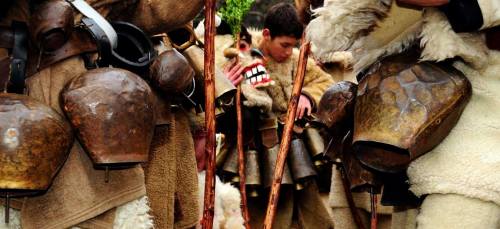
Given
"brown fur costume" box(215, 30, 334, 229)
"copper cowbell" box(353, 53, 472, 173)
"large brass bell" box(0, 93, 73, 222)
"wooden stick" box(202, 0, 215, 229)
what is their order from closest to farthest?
1. "large brass bell" box(0, 93, 73, 222)
2. "copper cowbell" box(353, 53, 472, 173)
3. "wooden stick" box(202, 0, 215, 229)
4. "brown fur costume" box(215, 30, 334, 229)

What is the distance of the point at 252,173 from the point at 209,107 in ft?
8.02

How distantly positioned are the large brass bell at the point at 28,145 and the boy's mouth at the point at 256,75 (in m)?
2.66

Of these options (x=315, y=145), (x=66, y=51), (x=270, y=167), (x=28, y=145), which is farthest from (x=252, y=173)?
(x=28, y=145)

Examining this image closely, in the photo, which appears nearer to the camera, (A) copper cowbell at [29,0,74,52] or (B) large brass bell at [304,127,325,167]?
(A) copper cowbell at [29,0,74,52]

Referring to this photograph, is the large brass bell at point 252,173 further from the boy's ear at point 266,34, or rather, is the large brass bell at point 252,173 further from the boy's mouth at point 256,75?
the boy's ear at point 266,34

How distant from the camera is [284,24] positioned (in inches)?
221

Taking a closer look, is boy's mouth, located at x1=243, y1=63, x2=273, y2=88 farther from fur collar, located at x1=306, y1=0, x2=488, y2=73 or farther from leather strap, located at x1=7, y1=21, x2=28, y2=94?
leather strap, located at x1=7, y1=21, x2=28, y2=94

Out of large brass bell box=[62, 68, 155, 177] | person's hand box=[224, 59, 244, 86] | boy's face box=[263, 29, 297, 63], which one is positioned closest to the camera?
large brass bell box=[62, 68, 155, 177]

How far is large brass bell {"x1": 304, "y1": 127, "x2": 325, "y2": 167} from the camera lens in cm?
533

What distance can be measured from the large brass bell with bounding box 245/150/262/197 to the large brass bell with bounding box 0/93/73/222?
2.86 meters

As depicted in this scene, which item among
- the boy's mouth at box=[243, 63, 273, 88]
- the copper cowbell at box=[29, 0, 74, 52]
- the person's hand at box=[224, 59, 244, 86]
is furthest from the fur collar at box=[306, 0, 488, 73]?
the boy's mouth at box=[243, 63, 273, 88]

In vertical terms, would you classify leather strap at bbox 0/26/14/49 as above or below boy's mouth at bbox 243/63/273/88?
above

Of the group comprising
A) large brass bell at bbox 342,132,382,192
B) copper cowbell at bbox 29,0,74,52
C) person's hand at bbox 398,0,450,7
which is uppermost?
copper cowbell at bbox 29,0,74,52

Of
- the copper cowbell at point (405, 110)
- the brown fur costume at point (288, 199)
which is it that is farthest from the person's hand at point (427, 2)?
the brown fur costume at point (288, 199)
